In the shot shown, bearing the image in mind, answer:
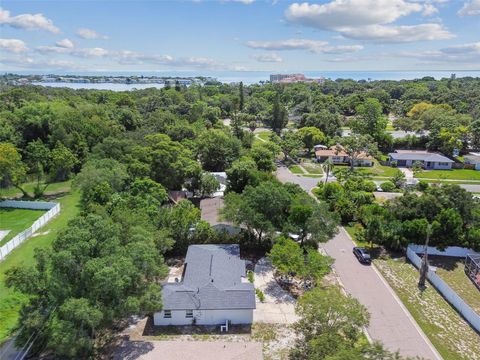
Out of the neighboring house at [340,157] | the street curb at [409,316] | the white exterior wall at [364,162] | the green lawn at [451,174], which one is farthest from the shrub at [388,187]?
the street curb at [409,316]

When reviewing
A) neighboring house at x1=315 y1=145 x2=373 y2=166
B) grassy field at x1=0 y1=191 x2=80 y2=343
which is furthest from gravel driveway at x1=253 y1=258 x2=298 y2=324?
neighboring house at x1=315 y1=145 x2=373 y2=166

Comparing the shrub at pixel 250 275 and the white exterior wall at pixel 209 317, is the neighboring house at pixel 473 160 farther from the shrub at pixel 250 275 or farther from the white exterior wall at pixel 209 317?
the white exterior wall at pixel 209 317

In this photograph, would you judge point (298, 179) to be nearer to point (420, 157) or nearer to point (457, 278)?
point (420, 157)

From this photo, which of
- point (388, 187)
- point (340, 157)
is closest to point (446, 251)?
point (388, 187)

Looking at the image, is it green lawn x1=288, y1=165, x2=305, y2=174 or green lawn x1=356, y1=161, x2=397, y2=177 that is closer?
green lawn x1=356, y1=161, x2=397, y2=177

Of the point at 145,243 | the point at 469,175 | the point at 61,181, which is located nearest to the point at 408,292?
the point at 145,243

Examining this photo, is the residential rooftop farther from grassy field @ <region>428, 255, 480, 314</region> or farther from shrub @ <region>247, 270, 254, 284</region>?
shrub @ <region>247, 270, 254, 284</region>
